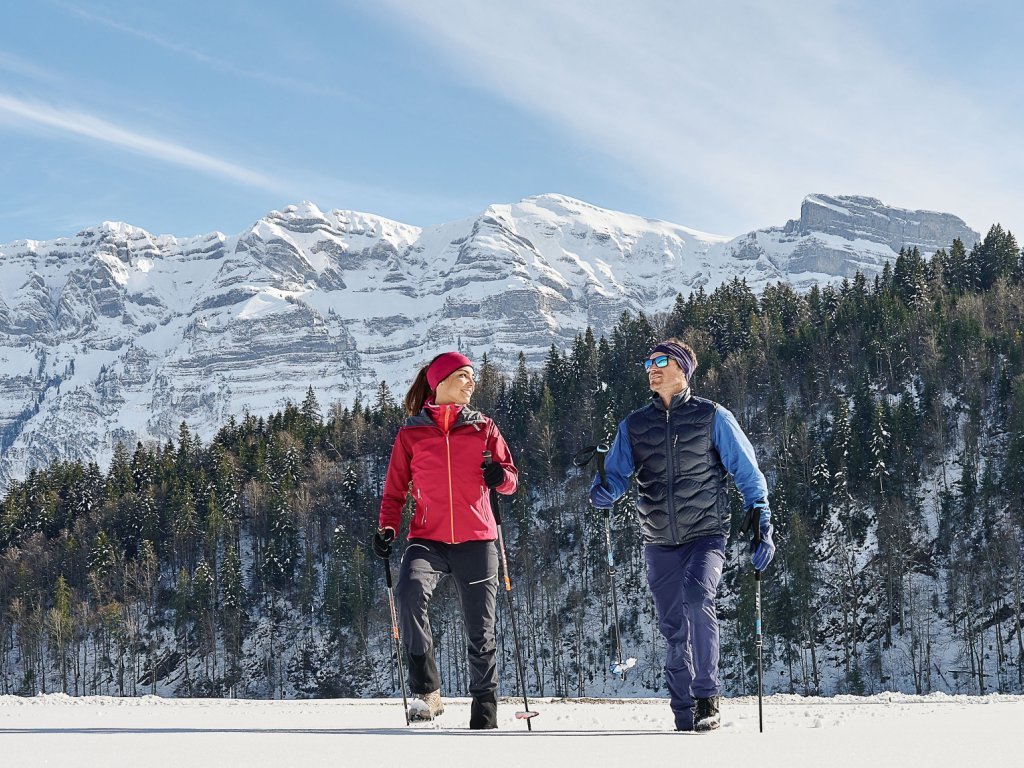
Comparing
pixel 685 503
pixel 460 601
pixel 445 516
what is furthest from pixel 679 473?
pixel 460 601

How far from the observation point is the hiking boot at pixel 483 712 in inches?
266

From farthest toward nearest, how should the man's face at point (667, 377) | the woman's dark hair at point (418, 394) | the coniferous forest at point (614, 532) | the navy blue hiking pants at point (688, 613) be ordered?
1. the coniferous forest at point (614, 532)
2. the woman's dark hair at point (418, 394)
3. the man's face at point (667, 377)
4. the navy blue hiking pants at point (688, 613)

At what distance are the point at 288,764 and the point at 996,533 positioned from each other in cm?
6633

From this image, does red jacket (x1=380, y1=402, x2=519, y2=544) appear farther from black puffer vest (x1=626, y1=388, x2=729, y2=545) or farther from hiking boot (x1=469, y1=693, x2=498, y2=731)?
hiking boot (x1=469, y1=693, x2=498, y2=731)

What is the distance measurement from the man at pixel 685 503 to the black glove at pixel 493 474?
83cm

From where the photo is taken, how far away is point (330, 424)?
103 m

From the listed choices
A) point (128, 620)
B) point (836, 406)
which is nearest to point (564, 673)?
point (836, 406)

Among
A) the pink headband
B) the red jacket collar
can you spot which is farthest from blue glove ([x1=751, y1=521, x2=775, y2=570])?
the pink headband

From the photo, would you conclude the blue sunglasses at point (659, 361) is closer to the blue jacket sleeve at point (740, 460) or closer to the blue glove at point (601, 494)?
the blue jacket sleeve at point (740, 460)

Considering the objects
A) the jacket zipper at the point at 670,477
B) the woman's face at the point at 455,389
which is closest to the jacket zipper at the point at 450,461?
the woman's face at the point at 455,389

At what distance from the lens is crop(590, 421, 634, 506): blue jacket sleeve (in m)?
7.53

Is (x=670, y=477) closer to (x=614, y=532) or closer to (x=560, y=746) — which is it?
(x=560, y=746)

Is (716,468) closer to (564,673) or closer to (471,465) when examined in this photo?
(471,465)

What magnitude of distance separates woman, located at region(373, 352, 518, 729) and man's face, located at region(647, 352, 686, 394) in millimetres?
1341
